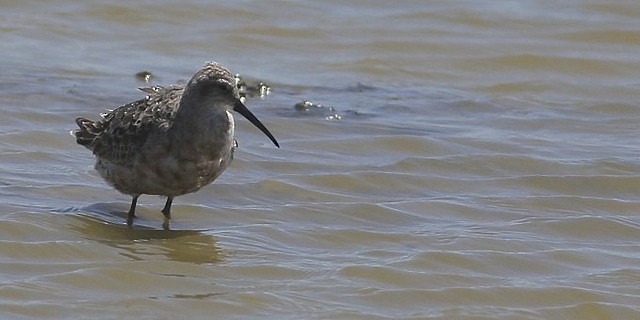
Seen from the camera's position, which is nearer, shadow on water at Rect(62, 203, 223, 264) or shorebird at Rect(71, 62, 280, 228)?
shadow on water at Rect(62, 203, 223, 264)

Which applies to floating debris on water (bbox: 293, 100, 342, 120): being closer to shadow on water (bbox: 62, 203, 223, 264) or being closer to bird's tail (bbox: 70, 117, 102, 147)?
bird's tail (bbox: 70, 117, 102, 147)

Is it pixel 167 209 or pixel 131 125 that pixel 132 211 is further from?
pixel 131 125

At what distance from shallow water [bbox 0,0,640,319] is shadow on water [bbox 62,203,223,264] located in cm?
2

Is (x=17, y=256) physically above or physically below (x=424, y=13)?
below

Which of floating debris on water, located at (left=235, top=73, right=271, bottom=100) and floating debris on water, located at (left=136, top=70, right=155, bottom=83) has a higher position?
floating debris on water, located at (left=235, top=73, right=271, bottom=100)

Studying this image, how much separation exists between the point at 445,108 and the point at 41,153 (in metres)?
3.81

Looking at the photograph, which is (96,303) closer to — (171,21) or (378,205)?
(378,205)

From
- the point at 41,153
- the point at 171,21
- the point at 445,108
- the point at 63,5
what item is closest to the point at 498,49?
the point at 445,108

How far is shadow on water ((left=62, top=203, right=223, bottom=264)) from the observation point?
27.2ft

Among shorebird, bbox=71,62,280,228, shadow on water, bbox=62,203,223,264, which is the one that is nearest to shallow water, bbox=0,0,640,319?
shadow on water, bbox=62,203,223,264

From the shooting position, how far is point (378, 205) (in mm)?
9516

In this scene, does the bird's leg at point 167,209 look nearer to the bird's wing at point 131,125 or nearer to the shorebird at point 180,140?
the shorebird at point 180,140

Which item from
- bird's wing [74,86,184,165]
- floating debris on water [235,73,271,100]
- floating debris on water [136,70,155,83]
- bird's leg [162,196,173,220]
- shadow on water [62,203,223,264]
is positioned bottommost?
shadow on water [62,203,223,264]

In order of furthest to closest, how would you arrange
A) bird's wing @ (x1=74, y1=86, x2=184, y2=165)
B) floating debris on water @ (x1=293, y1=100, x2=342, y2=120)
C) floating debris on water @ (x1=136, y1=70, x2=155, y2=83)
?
floating debris on water @ (x1=136, y1=70, x2=155, y2=83) < floating debris on water @ (x1=293, y1=100, x2=342, y2=120) < bird's wing @ (x1=74, y1=86, x2=184, y2=165)
